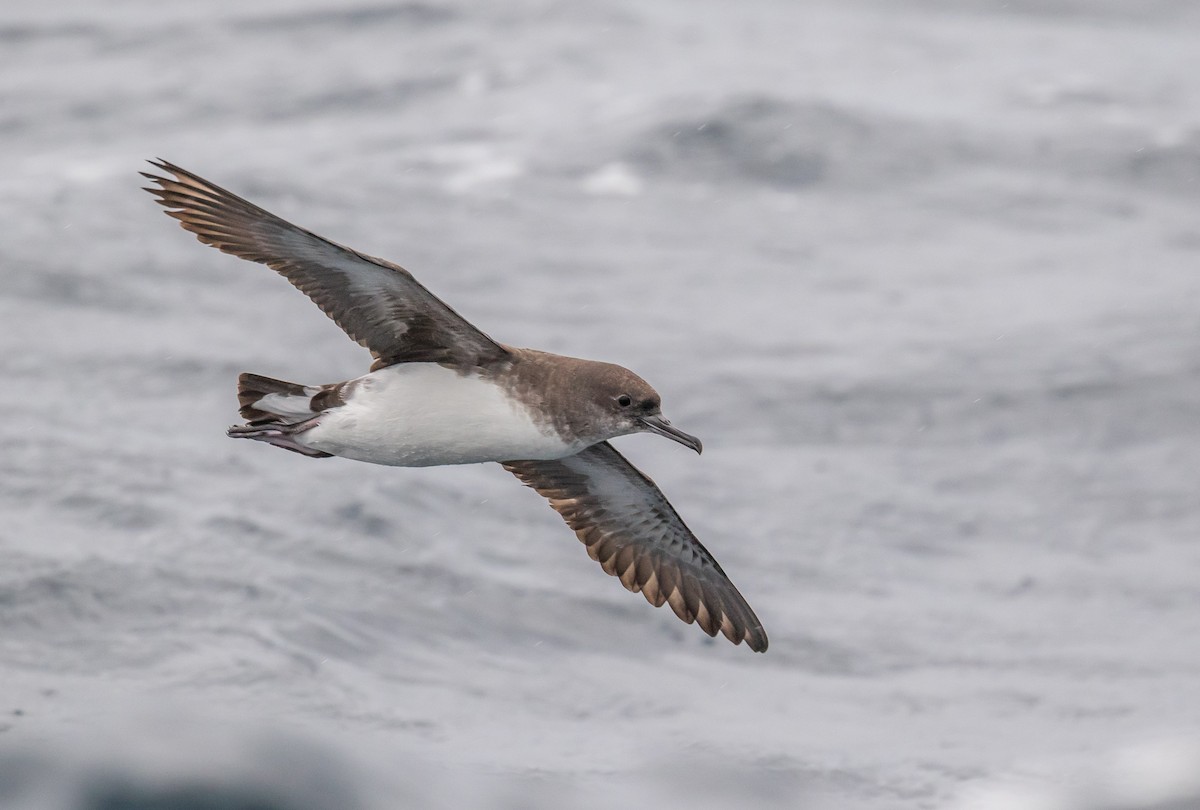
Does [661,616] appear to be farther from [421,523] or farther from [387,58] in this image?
[387,58]

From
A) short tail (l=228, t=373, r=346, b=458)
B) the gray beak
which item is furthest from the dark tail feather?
the gray beak

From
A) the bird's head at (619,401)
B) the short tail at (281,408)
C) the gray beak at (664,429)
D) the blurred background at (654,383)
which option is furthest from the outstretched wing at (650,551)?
the blurred background at (654,383)

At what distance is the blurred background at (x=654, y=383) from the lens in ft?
54.5

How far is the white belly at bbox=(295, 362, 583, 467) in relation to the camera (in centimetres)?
802

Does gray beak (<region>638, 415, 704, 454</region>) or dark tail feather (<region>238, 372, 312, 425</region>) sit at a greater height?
gray beak (<region>638, 415, 704, 454</region>)

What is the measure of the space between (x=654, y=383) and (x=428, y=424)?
1458 cm

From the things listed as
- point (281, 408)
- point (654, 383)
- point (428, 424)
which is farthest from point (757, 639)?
point (654, 383)

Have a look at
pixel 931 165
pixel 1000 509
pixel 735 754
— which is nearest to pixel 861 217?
pixel 931 165

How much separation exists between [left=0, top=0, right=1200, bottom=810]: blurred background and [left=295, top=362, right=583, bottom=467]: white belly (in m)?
6.24

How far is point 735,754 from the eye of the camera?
16.7 metres

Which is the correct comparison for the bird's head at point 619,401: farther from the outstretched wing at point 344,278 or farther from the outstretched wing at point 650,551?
the outstretched wing at point 650,551

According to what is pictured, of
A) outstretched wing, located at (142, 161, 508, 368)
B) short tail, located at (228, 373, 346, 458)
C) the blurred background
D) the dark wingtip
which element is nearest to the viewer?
outstretched wing, located at (142, 161, 508, 368)

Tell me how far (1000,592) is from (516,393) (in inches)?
537

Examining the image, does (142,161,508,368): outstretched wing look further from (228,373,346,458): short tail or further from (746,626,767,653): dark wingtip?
(746,626,767,653): dark wingtip
